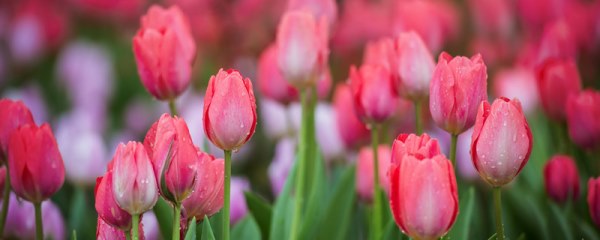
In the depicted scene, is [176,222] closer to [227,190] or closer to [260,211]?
[227,190]

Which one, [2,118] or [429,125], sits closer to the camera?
[2,118]

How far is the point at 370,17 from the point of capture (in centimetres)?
244

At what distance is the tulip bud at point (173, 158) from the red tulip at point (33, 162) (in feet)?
0.61

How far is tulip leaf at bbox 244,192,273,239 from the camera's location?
1270 millimetres

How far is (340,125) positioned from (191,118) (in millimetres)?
526

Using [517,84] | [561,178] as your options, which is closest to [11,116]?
[561,178]

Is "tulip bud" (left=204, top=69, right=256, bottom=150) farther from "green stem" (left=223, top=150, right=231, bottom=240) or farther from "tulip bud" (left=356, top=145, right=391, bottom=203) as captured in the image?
"tulip bud" (left=356, top=145, right=391, bottom=203)

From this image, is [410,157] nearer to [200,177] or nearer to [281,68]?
[200,177]

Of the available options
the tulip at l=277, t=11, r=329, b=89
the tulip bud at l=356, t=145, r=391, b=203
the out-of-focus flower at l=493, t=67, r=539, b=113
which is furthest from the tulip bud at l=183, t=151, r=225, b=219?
the out-of-focus flower at l=493, t=67, r=539, b=113

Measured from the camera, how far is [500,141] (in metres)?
0.88

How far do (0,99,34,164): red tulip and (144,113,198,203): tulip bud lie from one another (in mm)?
245

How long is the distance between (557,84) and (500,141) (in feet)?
1.74

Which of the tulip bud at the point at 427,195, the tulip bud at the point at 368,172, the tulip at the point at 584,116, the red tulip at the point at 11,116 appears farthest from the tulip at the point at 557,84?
the red tulip at the point at 11,116

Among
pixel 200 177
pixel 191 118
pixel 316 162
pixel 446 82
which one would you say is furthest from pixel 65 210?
pixel 446 82
